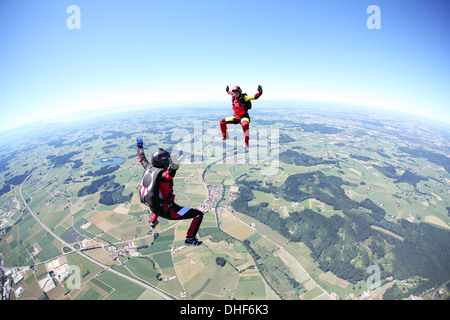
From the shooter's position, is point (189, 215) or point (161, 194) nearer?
point (161, 194)

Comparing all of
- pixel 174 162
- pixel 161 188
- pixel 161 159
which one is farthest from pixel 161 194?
pixel 174 162

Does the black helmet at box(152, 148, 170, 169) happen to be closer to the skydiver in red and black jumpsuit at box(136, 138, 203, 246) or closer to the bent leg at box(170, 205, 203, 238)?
the skydiver in red and black jumpsuit at box(136, 138, 203, 246)

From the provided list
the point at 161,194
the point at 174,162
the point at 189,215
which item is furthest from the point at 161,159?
the point at 189,215

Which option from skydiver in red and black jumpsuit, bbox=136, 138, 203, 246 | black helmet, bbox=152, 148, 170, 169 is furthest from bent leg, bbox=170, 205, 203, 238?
black helmet, bbox=152, 148, 170, 169

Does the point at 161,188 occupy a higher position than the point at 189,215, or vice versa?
the point at 161,188

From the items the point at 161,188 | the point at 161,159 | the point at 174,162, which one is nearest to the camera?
the point at 174,162

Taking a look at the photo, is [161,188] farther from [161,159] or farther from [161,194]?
[161,159]

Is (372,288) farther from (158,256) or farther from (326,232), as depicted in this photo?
(158,256)

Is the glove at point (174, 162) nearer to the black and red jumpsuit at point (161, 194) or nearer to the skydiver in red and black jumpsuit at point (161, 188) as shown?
the skydiver in red and black jumpsuit at point (161, 188)

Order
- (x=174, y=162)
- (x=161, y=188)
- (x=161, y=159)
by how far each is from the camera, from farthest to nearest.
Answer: (x=161, y=188), (x=161, y=159), (x=174, y=162)

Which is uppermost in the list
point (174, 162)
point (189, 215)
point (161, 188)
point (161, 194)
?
point (174, 162)

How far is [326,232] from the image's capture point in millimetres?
48594

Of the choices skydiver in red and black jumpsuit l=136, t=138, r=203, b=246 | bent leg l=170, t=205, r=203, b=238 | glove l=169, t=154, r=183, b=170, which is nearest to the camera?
glove l=169, t=154, r=183, b=170
